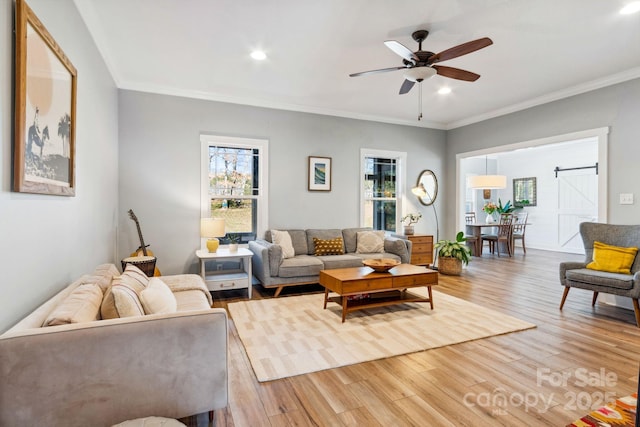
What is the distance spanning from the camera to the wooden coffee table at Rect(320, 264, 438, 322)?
3223 millimetres

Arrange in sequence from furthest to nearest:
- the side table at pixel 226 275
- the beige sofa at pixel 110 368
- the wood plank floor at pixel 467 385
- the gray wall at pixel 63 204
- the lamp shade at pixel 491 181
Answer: the lamp shade at pixel 491 181 < the side table at pixel 226 275 < the wood plank floor at pixel 467 385 < the gray wall at pixel 63 204 < the beige sofa at pixel 110 368

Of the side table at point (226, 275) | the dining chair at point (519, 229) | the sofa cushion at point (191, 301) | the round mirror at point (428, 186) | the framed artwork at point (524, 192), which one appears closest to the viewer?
the sofa cushion at point (191, 301)

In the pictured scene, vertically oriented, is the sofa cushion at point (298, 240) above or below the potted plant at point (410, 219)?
below

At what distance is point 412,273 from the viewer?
3479mm

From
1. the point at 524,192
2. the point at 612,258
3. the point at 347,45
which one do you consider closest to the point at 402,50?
the point at 347,45

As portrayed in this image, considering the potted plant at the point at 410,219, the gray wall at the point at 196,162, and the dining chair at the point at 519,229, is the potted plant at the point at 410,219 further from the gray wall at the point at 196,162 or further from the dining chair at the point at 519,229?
the dining chair at the point at 519,229

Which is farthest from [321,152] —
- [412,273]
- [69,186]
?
[69,186]

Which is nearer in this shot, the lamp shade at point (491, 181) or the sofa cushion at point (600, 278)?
the sofa cushion at point (600, 278)

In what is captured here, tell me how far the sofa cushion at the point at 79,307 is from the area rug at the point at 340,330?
1.11 meters

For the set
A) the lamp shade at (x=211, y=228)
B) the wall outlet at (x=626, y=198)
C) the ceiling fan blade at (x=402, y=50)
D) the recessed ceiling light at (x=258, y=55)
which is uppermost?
the recessed ceiling light at (x=258, y=55)

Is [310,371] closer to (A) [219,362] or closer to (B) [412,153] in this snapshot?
(A) [219,362]

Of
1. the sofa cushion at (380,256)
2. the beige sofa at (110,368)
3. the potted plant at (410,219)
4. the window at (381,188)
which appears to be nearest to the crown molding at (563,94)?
the window at (381,188)

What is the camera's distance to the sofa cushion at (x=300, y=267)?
4.20 metres

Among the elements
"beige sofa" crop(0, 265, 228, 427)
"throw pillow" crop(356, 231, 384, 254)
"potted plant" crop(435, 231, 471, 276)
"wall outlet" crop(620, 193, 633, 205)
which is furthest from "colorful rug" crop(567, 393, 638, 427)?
"potted plant" crop(435, 231, 471, 276)
